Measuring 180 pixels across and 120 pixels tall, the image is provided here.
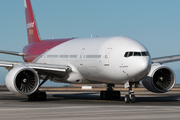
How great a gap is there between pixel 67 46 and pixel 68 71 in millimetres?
2334

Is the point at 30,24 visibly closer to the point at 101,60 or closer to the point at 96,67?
the point at 96,67

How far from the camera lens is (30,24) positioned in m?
34.6

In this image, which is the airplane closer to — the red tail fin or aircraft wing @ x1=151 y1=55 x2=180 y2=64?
aircraft wing @ x1=151 y1=55 x2=180 y2=64

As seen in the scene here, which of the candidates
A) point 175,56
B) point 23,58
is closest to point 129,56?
point 175,56

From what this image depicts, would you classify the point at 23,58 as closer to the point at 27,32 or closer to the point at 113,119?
the point at 27,32

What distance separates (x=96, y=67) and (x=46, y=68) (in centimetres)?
349

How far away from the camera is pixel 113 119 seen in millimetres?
12875

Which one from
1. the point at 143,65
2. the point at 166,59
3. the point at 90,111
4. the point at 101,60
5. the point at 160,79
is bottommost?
the point at 90,111

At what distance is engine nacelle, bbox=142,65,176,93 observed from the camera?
2409cm

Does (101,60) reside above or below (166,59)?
below

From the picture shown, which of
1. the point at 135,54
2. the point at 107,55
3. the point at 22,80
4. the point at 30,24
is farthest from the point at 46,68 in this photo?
the point at 30,24

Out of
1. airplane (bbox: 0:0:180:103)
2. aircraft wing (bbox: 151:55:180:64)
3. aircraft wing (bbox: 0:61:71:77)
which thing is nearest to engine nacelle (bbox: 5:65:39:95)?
airplane (bbox: 0:0:180:103)

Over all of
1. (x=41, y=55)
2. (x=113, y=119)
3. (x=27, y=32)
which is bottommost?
(x=113, y=119)

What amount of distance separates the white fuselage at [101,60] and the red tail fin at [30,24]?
5375 millimetres
